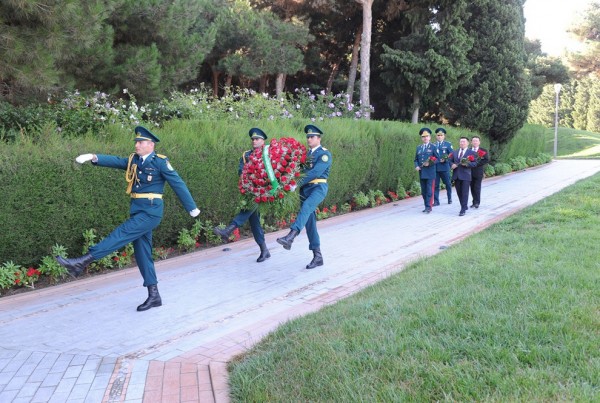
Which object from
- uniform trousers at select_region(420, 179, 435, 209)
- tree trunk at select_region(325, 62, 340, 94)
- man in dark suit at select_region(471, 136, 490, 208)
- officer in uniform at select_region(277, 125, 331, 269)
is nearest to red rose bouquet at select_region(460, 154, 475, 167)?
man in dark suit at select_region(471, 136, 490, 208)

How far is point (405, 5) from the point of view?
21.1 meters

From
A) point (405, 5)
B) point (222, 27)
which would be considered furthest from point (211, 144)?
point (405, 5)

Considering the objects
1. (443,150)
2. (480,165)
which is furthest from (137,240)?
(480,165)

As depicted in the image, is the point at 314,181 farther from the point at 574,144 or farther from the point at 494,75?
the point at 574,144

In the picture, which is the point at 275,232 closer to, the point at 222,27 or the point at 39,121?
the point at 39,121

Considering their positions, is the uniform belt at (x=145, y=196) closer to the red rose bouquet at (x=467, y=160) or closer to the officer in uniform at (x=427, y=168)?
the officer in uniform at (x=427, y=168)

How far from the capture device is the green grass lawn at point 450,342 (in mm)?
3258

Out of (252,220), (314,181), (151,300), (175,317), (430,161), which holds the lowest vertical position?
(175,317)

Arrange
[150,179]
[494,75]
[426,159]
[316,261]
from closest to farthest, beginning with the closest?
[150,179] < [316,261] < [426,159] < [494,75]

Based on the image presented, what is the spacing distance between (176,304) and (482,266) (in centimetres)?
359

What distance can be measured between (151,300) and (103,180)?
2288 mm

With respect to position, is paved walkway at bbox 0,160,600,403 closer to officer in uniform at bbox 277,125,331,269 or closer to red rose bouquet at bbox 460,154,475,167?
officer in uniform at bbox 277,125,331,269

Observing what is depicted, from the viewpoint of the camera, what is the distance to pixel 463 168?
12219mm

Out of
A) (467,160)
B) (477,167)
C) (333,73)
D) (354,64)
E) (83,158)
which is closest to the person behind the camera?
(83,158)
